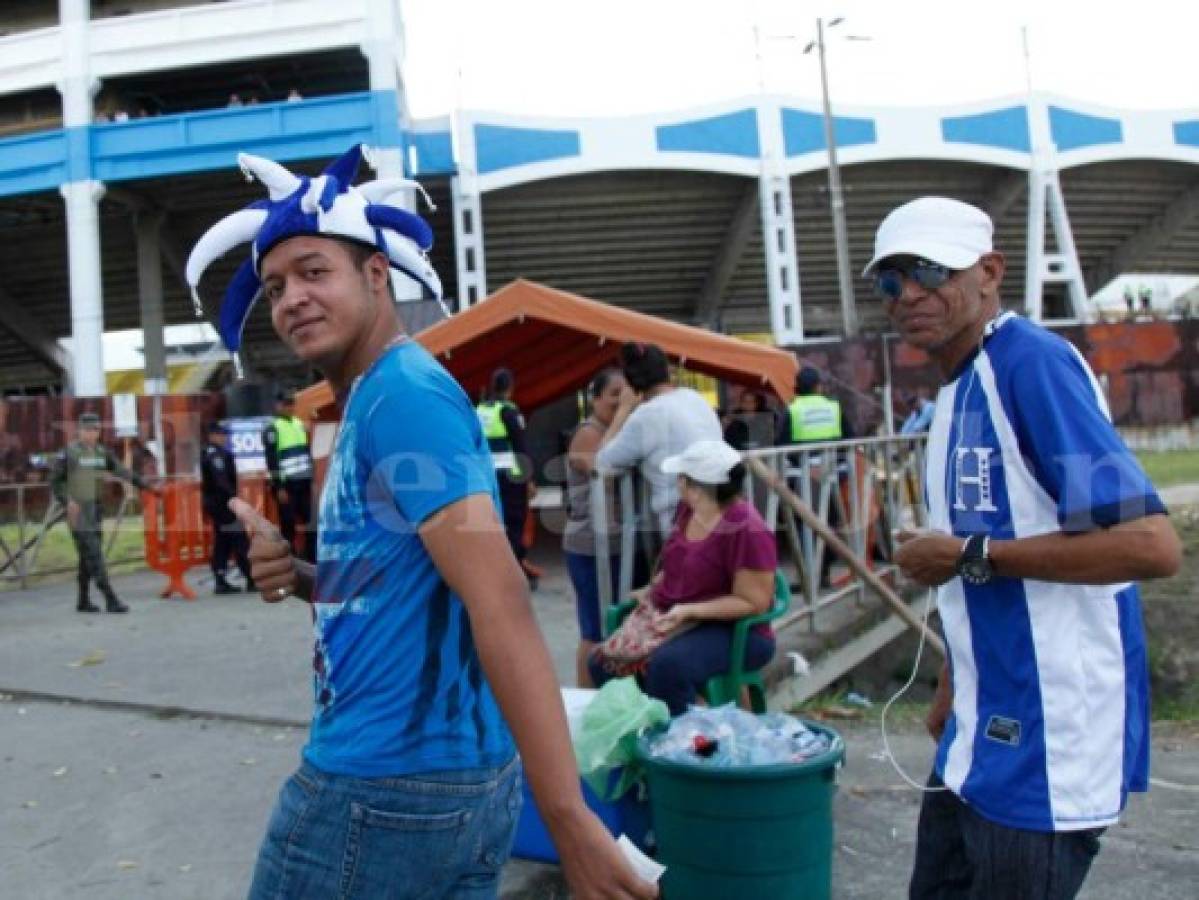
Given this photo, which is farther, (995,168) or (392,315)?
(995,168)

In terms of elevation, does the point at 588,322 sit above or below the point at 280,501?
above

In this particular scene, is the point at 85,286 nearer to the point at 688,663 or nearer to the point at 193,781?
the point at 193,781

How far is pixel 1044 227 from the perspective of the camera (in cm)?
3139

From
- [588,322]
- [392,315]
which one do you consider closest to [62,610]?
[588,322]

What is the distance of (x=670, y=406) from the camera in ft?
17.4

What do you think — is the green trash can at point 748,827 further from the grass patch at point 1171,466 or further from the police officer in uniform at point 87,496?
the grass patch at point 1171,466

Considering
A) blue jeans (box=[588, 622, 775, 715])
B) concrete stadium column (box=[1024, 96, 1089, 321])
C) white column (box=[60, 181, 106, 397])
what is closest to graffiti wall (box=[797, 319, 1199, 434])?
concrete stadium column (box=[1024, 96, 1089, 321])

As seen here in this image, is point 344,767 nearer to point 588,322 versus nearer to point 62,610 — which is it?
point 588,322

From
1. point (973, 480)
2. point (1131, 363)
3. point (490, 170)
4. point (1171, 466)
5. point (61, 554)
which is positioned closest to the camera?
point (973, 480)

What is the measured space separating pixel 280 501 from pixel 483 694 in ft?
28.8

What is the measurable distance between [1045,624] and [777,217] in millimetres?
27480

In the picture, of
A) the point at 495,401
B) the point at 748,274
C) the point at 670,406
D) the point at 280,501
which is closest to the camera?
the point at 670,406

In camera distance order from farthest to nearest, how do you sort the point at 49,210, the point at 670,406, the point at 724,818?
the point at 49,210, the point at 670,406, the point at 724,818

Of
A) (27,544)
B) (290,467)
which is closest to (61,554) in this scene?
(27,544)
